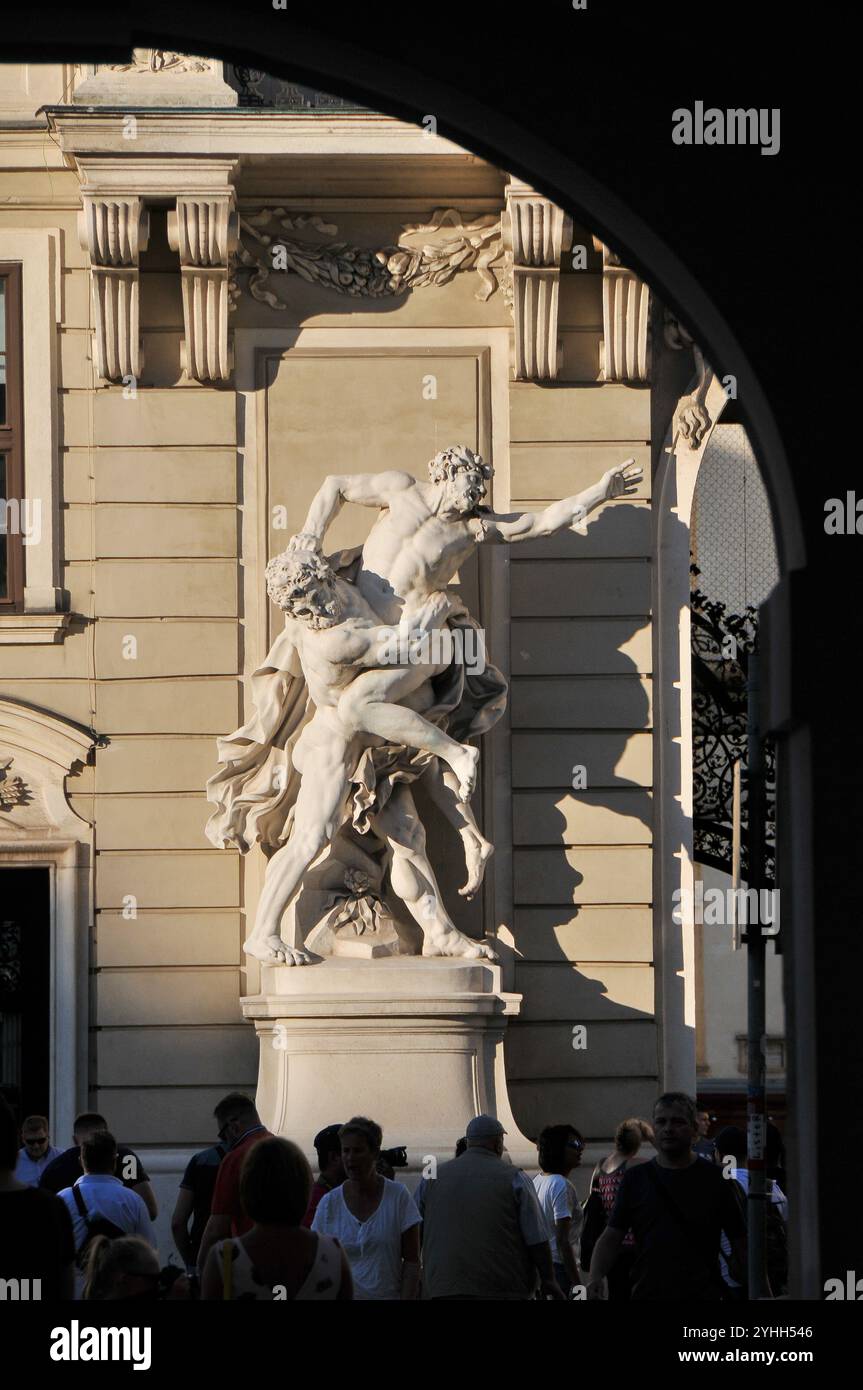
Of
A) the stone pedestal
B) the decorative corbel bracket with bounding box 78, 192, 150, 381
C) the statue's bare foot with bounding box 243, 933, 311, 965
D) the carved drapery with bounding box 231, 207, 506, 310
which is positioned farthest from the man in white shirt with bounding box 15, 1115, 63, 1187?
the carved drapery with bounding box 231, 207, 506, 310

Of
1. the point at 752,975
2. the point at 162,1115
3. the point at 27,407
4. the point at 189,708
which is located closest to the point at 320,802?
the point at 189,708

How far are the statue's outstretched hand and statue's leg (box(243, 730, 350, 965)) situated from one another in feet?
6.64

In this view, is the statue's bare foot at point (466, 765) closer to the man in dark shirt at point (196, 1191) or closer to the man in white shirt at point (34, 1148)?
the man in white shirt at point (34, 1148)

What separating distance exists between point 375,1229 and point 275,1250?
226 cm

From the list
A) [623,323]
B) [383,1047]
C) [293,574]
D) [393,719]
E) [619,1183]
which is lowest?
[619,1183]

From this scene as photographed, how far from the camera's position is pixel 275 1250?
16.1 ft

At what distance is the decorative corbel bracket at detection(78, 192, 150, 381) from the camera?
42.5 feet

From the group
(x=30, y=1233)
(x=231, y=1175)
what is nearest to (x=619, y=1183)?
(x=231, y=1175)

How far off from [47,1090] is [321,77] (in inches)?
399

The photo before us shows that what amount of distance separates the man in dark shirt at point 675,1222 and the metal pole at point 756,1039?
117 millimetres

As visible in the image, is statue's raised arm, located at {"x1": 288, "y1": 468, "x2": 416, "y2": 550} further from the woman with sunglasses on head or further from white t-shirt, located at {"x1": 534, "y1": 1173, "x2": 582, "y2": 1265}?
white t-shirt, located at {"x1": 534, "y1": 1173, "x2": 582, "y2": 1265}

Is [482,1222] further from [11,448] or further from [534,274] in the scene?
[11,448]

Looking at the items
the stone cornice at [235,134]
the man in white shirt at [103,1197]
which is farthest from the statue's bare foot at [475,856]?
the man in white shirt at [103,1197]
